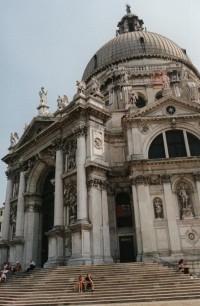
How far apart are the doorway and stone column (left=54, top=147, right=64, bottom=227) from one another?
465 cm

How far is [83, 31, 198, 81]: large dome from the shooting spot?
3775cm

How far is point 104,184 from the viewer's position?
22.9 meters

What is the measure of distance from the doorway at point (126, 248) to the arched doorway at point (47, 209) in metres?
6.89

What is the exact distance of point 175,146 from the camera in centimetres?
2392

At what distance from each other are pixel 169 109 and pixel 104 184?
819 centimetres

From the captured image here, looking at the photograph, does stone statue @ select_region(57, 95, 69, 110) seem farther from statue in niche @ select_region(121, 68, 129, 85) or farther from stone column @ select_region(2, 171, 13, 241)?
stone column @ select_region(2, 171, 13, 241)

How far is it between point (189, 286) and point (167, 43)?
32.9 meters

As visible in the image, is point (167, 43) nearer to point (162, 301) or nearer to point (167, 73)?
point (167, 73)

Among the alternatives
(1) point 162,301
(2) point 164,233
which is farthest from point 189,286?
(2) point 164,233

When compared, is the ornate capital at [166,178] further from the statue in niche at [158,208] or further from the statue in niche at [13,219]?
the statue in niche at [13,219]

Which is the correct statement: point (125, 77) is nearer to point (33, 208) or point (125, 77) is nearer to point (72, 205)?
point (33, 208)

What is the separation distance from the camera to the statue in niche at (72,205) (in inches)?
864

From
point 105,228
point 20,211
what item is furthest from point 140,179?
point 20,211

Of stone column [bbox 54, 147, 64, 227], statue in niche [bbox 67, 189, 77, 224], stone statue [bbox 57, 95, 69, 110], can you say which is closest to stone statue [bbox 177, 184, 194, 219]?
statue in niche [bbox 67, 189, 77, 224]
